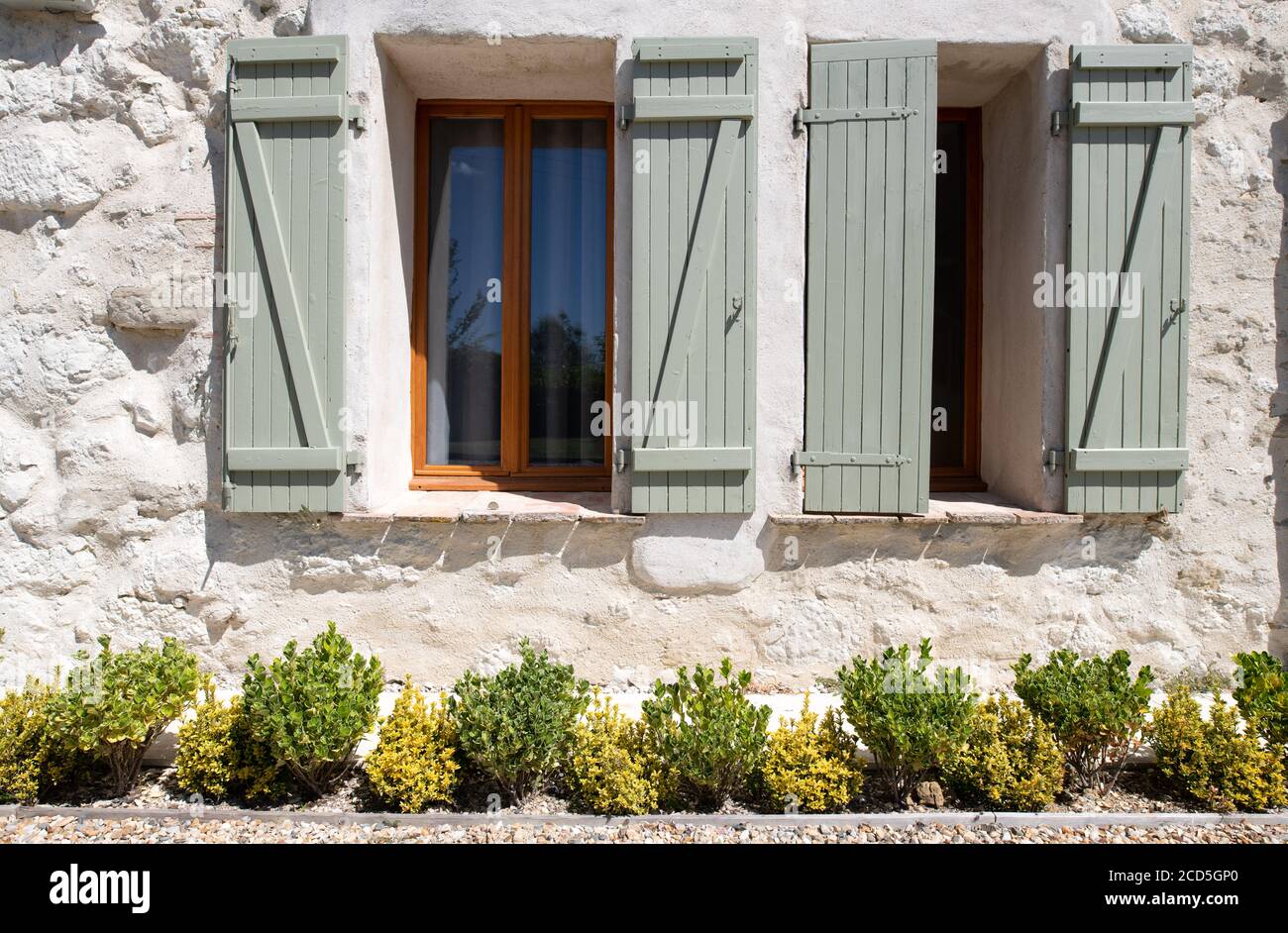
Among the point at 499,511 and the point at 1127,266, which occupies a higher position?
the point at 1127,266

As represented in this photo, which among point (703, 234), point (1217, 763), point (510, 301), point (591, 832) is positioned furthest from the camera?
point (510, 301)

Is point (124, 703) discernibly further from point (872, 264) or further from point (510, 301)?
point (872, 264)

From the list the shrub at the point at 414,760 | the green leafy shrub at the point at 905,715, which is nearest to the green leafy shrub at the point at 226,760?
the shrub at the point at 414,760

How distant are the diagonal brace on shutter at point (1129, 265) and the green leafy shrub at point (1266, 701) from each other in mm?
981

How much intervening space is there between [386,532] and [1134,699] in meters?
2.93

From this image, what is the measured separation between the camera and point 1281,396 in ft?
11.3

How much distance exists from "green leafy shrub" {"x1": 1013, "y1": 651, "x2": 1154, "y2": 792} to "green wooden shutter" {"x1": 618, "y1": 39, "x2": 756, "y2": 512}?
1.33 m

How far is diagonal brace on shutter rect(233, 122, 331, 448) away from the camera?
333 centimetres

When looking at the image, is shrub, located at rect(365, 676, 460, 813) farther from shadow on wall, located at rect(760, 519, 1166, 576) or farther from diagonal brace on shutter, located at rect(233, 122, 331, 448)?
shadow on wall, located at rect(760, 519, 1166, 576)

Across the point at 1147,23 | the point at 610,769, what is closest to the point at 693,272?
the point at 610,769

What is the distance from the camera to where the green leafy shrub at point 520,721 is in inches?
103

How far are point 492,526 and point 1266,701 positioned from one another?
295cm

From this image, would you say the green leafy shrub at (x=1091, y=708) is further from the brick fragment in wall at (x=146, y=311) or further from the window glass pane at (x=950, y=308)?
the brick fragment in wall at (x=146, y=311)

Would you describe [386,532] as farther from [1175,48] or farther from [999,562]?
[1175,48]
